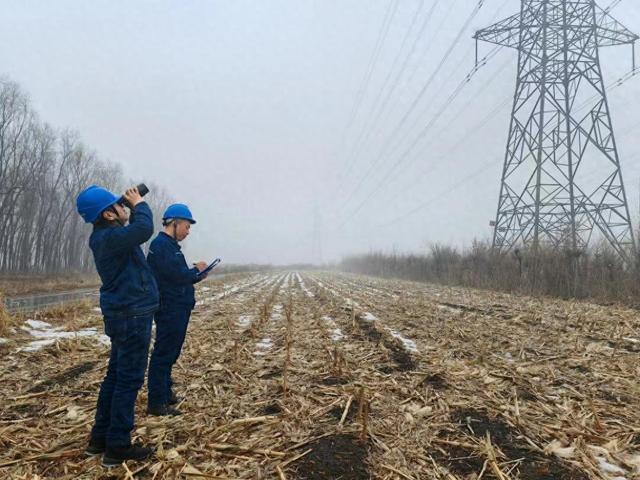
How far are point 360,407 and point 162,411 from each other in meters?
1.83

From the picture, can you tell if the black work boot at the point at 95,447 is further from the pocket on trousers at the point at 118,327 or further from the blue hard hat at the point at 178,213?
the blue hard hat at the point at 178,213

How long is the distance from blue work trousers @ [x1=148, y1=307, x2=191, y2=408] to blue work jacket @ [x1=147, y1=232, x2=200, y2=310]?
0.09m

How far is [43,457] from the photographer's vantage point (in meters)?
2.98

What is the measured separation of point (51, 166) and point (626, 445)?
63.8 m

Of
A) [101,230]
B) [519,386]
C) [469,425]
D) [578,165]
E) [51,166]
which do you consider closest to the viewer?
[101,230]

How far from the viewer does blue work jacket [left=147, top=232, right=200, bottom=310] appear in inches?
152

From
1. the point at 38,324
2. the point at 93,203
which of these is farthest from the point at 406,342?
the point at 38,324

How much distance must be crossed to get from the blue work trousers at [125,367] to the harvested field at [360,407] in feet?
0.82

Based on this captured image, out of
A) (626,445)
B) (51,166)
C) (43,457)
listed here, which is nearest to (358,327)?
(626,445)

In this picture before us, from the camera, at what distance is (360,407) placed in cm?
363

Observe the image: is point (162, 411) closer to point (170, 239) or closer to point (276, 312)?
point (170, 239)

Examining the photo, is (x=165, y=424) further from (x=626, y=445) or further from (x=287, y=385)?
(x=626, y=445)

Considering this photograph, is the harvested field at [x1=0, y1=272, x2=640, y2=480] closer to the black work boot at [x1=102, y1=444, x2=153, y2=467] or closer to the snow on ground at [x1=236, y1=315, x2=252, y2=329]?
the black work boot at [x1=102, y1=444, x2=153, y2=467]

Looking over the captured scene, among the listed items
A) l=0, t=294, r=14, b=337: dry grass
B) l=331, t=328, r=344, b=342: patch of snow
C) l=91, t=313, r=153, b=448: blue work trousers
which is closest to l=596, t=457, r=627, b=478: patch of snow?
l=91, t=313, r=153, b=448: blue work trousers
